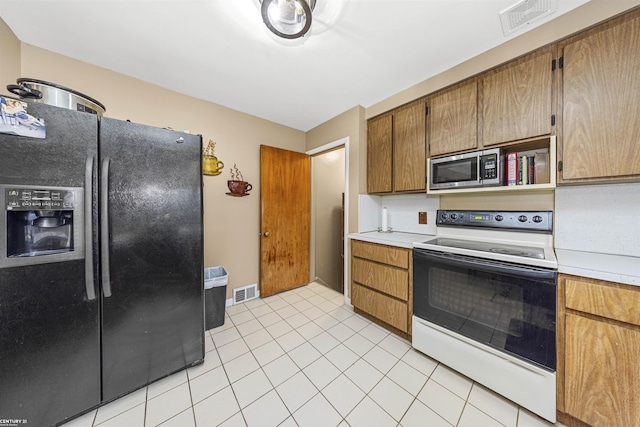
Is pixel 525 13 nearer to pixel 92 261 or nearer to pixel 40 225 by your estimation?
pixel 92 261

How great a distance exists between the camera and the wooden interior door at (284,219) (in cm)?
288

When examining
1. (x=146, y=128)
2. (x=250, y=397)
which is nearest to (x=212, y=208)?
(x=146, y=128)

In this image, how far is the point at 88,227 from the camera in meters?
1.21

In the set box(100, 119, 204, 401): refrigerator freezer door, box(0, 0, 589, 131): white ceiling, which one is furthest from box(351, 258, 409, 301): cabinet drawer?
box(0, 0, 589, 131): white ceiling

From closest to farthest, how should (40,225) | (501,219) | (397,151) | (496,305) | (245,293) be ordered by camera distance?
(40,225), (496,305), (501,219), (397,151), (245,293)

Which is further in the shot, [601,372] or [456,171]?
[456,171]

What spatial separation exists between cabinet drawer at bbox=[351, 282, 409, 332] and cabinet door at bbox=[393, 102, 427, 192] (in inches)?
45.6

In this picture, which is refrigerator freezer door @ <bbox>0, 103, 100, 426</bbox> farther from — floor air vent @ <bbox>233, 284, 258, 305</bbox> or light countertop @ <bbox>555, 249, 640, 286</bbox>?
light countertop @ <bbox>555, 249, 640, 286</bbox>

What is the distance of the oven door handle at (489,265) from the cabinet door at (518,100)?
0.97 meters

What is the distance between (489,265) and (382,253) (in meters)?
0.87

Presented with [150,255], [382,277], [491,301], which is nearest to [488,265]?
[491,301]

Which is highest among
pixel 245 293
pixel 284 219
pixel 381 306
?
pixel 284 219

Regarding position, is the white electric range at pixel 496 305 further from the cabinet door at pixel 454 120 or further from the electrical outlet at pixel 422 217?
the cabinet door at pixel 454 120

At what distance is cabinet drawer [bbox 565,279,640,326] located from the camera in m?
1.01
